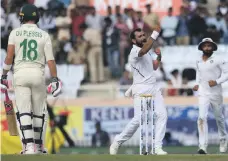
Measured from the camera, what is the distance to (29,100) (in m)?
14.4

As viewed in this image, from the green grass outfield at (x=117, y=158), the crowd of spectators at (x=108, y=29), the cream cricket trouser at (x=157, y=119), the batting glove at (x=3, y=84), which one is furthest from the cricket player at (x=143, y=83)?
the crowd of spectators at (x=108, y=29)

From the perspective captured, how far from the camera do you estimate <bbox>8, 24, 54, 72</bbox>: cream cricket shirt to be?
1436 cm

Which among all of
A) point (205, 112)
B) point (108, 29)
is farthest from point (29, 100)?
point (108, 29)

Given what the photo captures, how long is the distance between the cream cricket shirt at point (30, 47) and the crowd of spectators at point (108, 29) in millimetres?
11516

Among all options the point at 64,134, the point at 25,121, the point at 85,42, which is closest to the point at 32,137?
the point at 25,121

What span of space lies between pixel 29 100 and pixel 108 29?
496 inches

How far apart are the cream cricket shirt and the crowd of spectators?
11.5 meters

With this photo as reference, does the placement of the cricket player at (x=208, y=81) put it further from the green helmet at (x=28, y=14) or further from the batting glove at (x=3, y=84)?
the batting glove at (x=3, y=84)

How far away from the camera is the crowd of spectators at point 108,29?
2647 centimetres

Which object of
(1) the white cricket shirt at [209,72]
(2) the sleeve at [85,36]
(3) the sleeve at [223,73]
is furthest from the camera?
(2) the sleeve at [85,36]

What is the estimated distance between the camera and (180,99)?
Result: 966 inches

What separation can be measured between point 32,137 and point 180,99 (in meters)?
10.6

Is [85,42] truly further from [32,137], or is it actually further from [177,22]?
[32,137]

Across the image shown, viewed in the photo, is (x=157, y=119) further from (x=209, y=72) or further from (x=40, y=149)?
(x=209, y=72)
